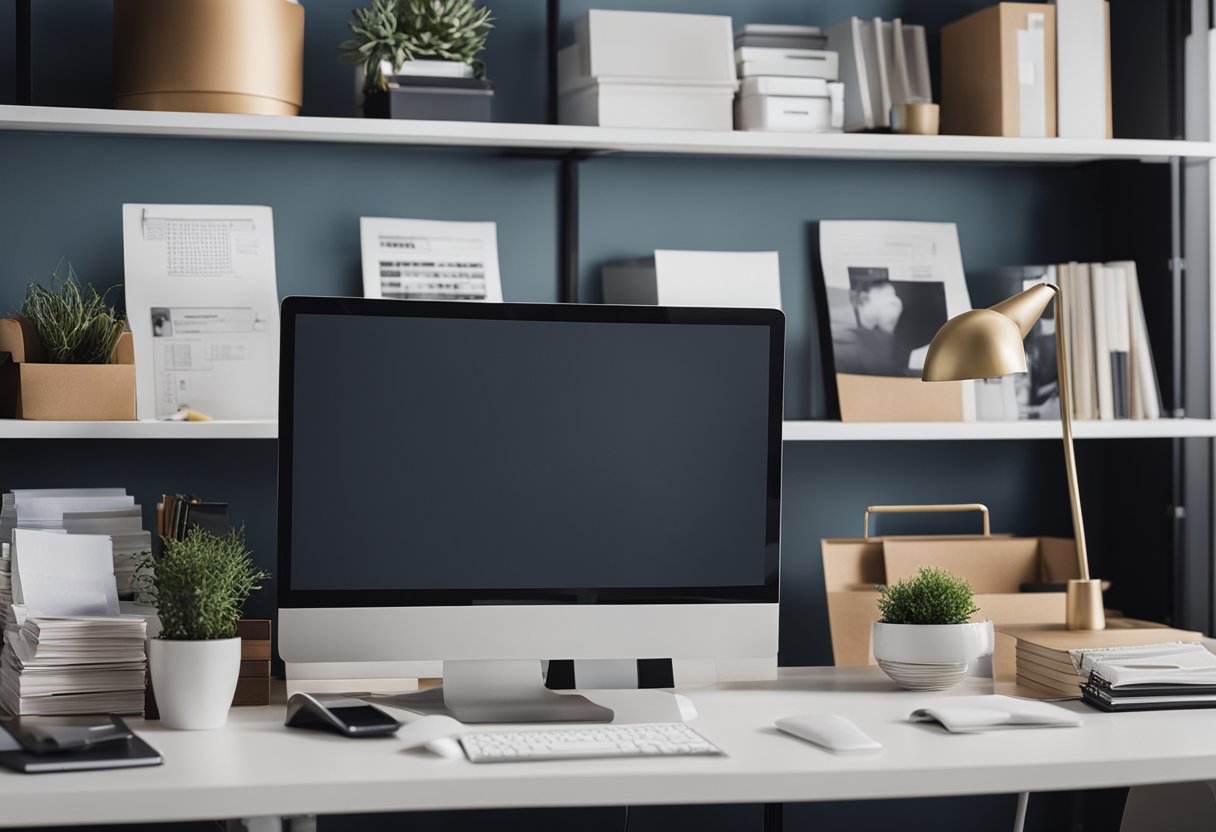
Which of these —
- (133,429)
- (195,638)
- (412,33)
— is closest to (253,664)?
(195,638)

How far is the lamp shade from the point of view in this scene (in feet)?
6.07

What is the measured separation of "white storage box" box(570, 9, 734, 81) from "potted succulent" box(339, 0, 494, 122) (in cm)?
18

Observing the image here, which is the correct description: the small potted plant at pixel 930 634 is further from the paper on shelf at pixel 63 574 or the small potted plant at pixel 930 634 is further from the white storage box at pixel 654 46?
the paper on shelf at pixel 63 574

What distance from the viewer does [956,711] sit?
1695mm

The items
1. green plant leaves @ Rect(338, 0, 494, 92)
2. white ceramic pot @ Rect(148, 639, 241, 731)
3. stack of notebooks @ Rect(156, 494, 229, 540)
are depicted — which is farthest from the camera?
green plant leaves @ Rect(338, 0, 494, 92)

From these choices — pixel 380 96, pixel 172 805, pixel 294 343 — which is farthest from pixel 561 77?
pixel 172 805

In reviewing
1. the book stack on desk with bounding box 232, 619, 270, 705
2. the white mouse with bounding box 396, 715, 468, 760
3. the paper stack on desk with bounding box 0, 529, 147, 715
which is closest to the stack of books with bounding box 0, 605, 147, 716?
the paper stack on desk with bounding box 0, 529, 147, 715

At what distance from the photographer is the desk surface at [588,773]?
1.38 m

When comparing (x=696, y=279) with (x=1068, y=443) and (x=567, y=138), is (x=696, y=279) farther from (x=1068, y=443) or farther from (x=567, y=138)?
(x=1068, y=443)

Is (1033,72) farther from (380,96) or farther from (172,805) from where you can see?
(172,805)

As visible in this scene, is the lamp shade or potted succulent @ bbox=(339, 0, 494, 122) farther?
potted succulent @ bbox=(339, 0, 494, 122)

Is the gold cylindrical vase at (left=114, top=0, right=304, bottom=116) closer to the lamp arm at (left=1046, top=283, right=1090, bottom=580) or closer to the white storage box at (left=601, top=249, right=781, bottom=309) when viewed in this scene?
the white storage box at (left=601, top=249, right=781, bottom=309)

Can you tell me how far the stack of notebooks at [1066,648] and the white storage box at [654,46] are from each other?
100cm

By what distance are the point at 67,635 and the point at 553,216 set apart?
3.54 ft
